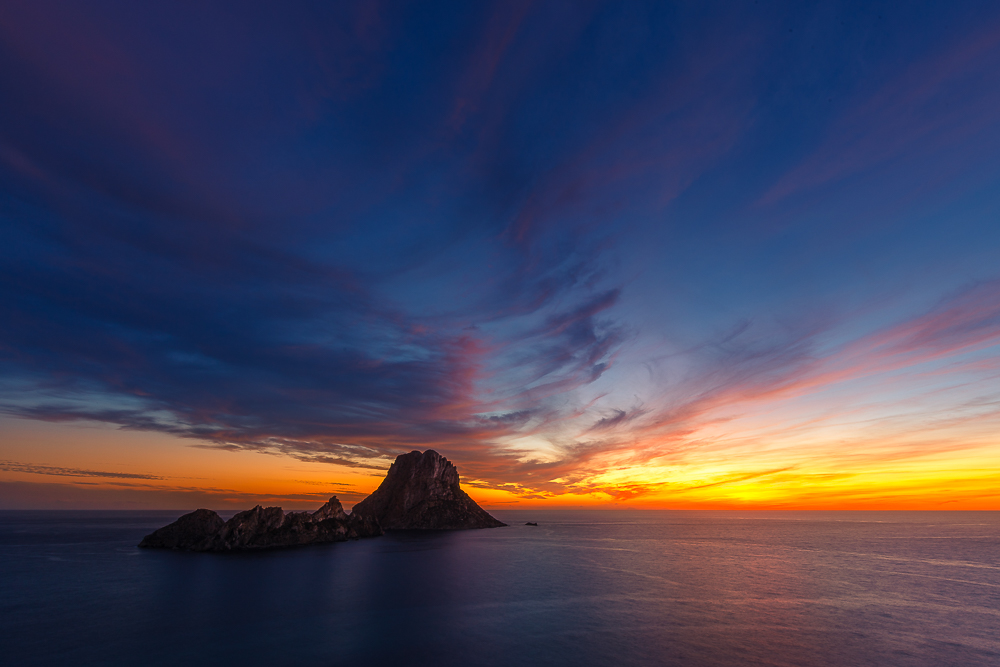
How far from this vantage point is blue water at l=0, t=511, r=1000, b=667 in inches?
1612

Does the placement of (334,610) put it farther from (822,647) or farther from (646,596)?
(822,647)

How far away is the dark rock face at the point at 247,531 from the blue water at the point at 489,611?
1017cm

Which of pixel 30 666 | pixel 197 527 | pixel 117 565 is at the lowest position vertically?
pixel 30 666

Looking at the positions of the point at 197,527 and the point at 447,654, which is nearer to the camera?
the point at 447,654

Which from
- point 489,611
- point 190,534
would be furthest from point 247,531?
point 489,611

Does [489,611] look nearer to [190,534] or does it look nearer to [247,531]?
[247,531]

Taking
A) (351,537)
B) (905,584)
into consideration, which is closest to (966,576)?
(905,584)

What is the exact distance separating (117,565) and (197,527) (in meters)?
27.9

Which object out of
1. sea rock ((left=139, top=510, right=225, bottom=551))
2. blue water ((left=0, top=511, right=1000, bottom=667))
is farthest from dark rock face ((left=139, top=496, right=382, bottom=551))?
blue water ((left=0, top=511, right=1000, bottom=667))

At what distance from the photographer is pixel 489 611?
2188 inches

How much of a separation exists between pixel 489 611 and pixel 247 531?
296 feet

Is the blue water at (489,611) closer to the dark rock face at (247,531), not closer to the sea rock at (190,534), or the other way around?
the sea rock at (190,534)

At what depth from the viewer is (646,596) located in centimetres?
6400

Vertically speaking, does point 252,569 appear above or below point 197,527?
below
